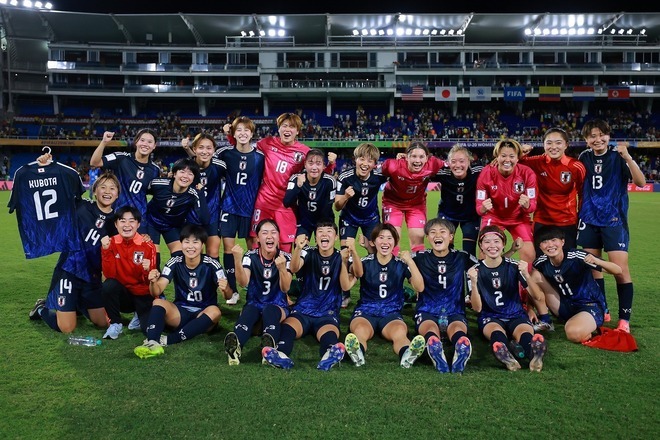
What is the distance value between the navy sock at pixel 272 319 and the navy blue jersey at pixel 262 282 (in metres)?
0.15

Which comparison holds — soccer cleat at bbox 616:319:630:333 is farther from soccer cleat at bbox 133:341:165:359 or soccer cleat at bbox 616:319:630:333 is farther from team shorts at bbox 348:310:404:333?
soccer cleat at bbox 133:341:165:359

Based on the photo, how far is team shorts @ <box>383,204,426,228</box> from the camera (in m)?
6.30

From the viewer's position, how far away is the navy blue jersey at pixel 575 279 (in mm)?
5191

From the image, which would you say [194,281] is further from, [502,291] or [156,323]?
[502,291]

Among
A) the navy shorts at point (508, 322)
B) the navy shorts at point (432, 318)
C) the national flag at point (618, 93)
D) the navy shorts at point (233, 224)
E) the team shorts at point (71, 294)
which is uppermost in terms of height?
the national flag at point (618, 93)

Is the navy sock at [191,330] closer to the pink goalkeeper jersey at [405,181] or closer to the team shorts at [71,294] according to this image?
the team shorts at [71,294]

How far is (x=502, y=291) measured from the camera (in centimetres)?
491

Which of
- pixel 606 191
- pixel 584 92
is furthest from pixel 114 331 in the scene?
pixel 584 92

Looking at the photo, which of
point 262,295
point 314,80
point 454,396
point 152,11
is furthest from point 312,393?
point 152,11

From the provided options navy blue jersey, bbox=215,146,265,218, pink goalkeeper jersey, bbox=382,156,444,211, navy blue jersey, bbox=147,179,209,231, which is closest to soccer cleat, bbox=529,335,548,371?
pink goalkeeper jersey, bbox=382,156,444,211

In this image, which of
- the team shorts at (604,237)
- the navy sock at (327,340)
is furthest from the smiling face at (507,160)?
the navy sock at (327,340)

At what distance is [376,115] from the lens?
138ft

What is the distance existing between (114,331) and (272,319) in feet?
5.39

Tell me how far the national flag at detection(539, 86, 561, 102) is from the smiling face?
37.7 metres
